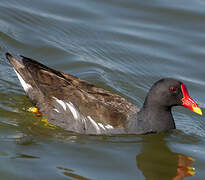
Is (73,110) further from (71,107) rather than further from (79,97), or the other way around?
(79,97)

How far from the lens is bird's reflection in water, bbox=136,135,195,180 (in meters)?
6.76

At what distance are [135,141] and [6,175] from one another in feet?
7.23

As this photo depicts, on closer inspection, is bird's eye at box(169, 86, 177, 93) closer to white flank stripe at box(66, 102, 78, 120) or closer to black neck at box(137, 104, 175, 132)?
black neck at box(137, 104, 175, 132)

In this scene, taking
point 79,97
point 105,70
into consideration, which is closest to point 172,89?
point 79,97

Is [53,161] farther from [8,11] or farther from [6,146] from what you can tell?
[8,11]

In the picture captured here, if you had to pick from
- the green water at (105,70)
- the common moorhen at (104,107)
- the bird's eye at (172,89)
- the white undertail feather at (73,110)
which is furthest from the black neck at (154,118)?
the white undertail feather at (73,110)

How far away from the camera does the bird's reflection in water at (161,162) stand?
6.76m

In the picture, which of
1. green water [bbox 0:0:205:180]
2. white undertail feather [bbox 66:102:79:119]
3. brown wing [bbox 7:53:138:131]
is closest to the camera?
green water [bbox 0:0:205:180]

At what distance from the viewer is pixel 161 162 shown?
719 cm

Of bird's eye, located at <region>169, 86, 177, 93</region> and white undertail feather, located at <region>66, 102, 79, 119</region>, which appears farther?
white undertail feather, located at <region>66, 102, 79, 119</region>

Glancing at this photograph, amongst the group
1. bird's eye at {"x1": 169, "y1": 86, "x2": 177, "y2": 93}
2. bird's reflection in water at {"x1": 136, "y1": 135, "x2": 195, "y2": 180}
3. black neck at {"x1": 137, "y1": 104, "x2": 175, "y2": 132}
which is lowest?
bird's reflection in water at {"x1": 136, "y1": 135, "x2": 195, "y2": 180}

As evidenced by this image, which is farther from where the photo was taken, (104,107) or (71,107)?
(71,107)

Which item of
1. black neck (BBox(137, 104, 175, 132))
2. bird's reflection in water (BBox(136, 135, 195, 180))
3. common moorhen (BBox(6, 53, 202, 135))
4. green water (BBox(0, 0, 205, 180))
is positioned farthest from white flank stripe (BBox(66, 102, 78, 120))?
bird's reflection in water (BBox(136, 135, 195, 180))

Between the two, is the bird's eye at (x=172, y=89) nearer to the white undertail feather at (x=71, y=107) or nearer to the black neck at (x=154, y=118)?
the black neck at (x=154, y=118)
